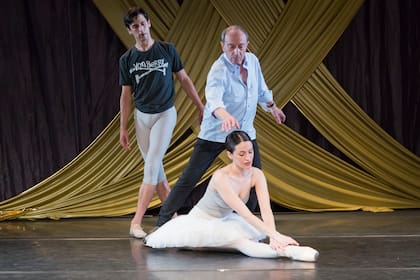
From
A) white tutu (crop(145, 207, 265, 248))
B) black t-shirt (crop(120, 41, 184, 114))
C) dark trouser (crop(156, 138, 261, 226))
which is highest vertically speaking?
black t-shirt (crop(120, 41, 184, 114))

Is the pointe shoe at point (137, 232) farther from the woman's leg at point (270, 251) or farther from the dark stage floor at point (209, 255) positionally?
the woman's leg at point (270, 251)

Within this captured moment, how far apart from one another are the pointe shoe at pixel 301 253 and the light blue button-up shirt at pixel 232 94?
30.8 inches

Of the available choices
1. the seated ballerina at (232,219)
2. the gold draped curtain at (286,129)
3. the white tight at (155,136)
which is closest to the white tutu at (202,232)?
the seated ballerina at (232,219)

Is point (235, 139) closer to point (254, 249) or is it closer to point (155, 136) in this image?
point (254, 249)

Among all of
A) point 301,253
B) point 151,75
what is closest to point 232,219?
point 301,253

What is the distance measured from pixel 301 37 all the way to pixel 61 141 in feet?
5.78

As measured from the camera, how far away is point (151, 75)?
425cm

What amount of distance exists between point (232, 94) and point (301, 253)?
0.96 m

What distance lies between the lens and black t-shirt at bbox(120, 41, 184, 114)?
423 cm

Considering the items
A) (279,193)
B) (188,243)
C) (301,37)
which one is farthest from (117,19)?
(188,243)

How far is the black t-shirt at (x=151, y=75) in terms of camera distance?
423cm

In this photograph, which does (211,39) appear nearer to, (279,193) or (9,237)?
(279,193)

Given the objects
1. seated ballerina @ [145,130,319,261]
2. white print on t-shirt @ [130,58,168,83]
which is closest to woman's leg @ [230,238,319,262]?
seated ballerina @ [145,130,319,261]

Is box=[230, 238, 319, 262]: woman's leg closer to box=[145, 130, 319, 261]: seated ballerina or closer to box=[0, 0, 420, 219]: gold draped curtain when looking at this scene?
box=[145, 130, 319, 261]: seated ballerina
